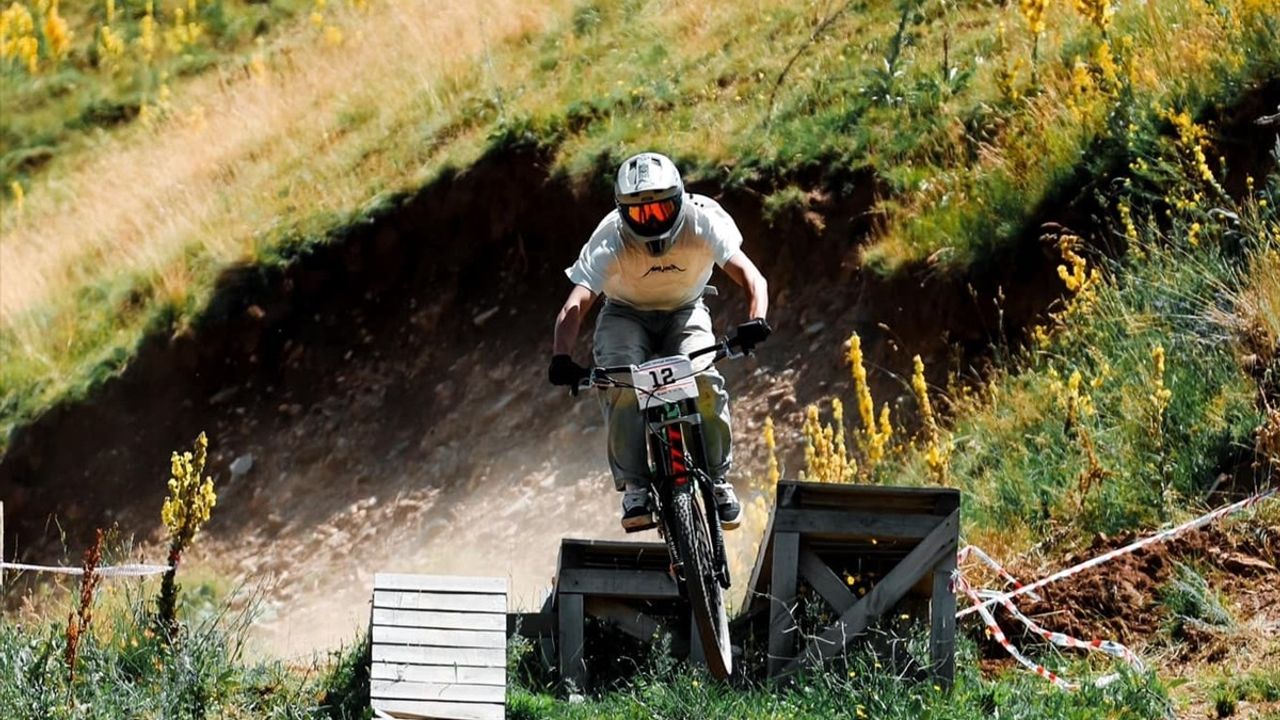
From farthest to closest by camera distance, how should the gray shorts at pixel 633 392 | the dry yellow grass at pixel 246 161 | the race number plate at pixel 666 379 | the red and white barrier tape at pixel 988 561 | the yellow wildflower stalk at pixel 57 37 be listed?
the yellow wildflower stalk at pixel 57 37 → the dry yellow grass at pixel 246 161 → the red and white barrier tape at pixel 988 561 → the gray shorts at pixel 633 392 → the race number plate at pixel 666 379

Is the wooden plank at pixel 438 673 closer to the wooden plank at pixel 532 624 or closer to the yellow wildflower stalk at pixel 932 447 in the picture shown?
the wooden plank at pixel 532 624

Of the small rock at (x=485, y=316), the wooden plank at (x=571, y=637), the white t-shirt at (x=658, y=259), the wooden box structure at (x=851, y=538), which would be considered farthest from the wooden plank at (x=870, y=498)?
the small rock at (x=485, y=316)

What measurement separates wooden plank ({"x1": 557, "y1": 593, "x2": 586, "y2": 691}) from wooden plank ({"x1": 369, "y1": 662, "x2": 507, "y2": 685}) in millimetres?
503

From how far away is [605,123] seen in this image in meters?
16.1

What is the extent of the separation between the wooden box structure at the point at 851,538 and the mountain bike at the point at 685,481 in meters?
0.36

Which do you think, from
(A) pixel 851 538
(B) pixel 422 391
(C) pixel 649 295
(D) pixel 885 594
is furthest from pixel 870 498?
(B) pixel 422 391

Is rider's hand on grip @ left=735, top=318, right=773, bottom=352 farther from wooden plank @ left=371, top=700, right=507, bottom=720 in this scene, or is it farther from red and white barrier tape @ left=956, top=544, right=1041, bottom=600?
wooden plank @ left=371, top=700, right=507, bottom=720

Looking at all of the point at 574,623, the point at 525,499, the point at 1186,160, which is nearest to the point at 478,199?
the point at 525,499

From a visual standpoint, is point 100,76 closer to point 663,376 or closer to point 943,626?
point 663,376

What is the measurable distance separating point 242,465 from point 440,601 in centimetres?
720

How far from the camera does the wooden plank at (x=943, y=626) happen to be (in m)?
8.27

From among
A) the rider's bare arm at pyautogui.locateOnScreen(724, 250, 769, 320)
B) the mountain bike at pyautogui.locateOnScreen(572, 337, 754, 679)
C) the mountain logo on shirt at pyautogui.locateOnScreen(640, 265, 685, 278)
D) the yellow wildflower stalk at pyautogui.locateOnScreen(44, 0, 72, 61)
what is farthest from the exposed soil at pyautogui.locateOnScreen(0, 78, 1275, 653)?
the yellow wildflower stalk at pyautogui.locateOnScreen(44, 0, 72, 61)

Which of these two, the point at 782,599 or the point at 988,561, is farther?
the point at 988,561

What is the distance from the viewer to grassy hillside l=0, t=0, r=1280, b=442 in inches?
509
